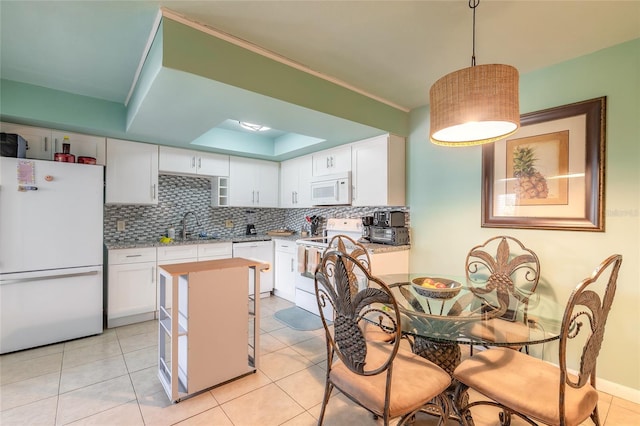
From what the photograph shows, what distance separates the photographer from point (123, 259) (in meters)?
3.14

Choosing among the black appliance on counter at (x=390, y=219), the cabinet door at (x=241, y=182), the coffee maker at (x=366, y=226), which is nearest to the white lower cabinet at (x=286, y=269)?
the cabinet door at (x=241, y=182)

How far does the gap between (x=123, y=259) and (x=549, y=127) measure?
4241 millimetres

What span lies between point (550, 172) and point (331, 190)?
221 centimetres

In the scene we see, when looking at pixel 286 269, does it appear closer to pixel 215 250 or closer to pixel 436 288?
pixel 215 250

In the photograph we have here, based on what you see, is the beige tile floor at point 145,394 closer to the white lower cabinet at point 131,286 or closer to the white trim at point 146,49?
the white lower cabinet at point 131,286

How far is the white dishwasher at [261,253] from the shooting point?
402 cm

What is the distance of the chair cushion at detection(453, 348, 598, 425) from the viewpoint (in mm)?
1191

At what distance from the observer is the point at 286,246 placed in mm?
4105

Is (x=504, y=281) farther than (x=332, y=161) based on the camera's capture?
No

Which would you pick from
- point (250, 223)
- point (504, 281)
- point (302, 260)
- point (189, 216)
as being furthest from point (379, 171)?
point (189, 216)

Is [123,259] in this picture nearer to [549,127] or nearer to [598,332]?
[598,332]

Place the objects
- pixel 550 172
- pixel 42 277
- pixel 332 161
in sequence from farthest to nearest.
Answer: pixel 332 161, pixel 42 277, pixel 550 172

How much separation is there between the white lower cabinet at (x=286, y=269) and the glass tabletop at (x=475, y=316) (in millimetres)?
2030

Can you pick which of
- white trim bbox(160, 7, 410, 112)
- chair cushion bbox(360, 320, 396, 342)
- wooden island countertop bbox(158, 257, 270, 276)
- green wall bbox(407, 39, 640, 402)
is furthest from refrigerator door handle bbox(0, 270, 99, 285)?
green wall bbox(407, 39, 640, 402)
